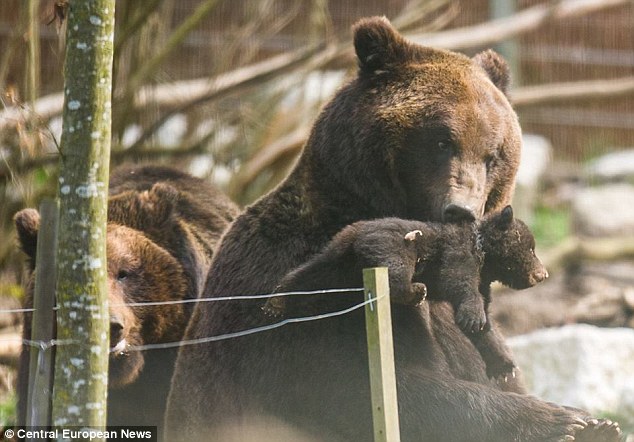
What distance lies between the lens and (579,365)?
8016 millimetres

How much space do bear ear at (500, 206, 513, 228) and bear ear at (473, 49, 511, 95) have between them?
41.9 inches

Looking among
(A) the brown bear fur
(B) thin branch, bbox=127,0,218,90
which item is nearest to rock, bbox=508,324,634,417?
(A) the brown bear fur

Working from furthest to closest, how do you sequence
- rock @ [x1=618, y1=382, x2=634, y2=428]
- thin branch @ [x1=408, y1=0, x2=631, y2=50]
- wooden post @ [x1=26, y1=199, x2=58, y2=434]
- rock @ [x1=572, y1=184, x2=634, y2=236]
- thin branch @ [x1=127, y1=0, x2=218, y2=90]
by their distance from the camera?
rock @ [x1=572, y1=184, x2=634, y2=236]
thin branch @ [x1=408, y1=0, x2=631, y2=50]
thin branch @ [x1=127, y1=0, x2=218, y2=90]
rock @ [x1=618, y1=382, x2=634, y2=428]
wooden post @ [x1=26, y1=199, x2=58, y2=434]

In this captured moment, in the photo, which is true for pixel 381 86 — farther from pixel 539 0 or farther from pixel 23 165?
pixel 539 0

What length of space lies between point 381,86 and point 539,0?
34.4 ft

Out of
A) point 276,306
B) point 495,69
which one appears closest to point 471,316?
point 276,306

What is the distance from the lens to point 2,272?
363 inches

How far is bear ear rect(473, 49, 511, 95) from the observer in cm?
527

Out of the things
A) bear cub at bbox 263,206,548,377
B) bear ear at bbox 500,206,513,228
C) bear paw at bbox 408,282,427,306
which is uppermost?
bear ear at bbox 500,206,513,228

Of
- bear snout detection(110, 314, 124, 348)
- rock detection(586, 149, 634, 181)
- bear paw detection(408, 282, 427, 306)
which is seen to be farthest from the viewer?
rock detection(586, 149, 634, 181)

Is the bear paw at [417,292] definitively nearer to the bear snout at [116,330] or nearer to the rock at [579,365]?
the bear snout at [116,330]

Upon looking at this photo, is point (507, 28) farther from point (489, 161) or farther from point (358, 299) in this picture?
point (358, 299)

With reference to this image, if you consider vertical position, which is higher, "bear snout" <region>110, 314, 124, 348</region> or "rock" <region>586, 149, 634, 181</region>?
"rock" <region>586, 149, 634, 181</region>

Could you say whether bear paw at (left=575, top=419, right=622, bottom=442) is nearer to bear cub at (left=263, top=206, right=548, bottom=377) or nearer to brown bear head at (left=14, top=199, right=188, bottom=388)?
bear cub at (left=263, top=206, right=548, bottom=377)
